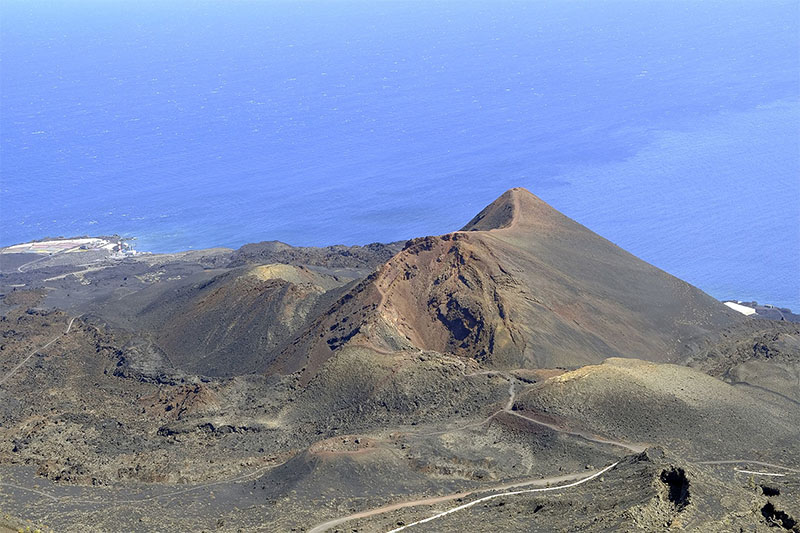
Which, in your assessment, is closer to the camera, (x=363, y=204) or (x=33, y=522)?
(x=33, y=522)

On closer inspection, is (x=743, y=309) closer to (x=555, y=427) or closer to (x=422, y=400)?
(x=555, y=427)

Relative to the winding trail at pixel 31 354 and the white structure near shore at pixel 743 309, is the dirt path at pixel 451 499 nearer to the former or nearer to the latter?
the winding trail at pixel 31 354

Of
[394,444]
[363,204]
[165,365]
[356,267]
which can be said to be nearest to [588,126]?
[363,204]

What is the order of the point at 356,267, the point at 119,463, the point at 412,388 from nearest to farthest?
the point at 119,463, the point at 412,388, the point at 356,267

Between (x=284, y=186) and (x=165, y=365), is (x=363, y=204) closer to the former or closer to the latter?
(x=284, y=186)

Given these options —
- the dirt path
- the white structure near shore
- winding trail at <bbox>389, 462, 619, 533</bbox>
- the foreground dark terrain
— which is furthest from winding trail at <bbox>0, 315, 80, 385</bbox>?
the white structure near shore

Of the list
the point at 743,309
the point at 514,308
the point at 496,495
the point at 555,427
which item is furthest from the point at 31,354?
the point at 743,309

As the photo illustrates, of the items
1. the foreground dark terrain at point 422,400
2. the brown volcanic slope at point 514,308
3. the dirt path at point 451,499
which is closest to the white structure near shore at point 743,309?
the foreground dark terrain at point 422,400
